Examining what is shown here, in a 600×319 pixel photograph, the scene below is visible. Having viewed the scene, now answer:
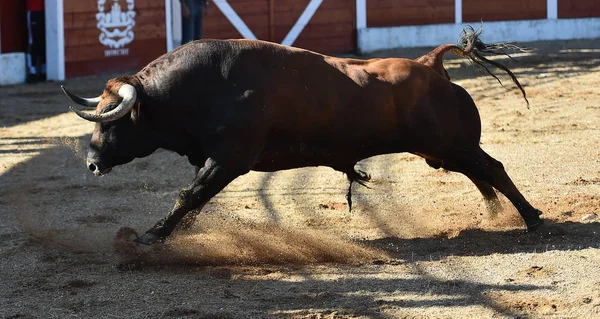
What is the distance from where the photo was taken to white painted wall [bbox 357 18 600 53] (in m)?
14.5

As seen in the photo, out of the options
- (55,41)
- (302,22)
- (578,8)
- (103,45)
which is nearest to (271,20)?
(302,22)

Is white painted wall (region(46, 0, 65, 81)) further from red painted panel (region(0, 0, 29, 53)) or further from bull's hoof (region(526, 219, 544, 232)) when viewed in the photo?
bull's hoof (region(526, 219, 544, 232))

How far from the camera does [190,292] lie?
4406mm

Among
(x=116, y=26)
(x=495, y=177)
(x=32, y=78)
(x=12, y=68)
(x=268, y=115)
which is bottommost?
(x=495, y=177)

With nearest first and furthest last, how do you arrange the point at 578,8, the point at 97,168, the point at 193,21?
the point at 97,168, the point at 193,21, the point at 578,8

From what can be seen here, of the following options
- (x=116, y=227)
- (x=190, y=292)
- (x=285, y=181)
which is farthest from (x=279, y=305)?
(x=285, y=181)

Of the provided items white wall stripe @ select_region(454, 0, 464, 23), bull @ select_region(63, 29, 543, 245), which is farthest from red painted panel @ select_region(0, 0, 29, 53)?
bull @ select_region(63, 29, 543, 245)

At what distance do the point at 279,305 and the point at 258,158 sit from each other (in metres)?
1.10

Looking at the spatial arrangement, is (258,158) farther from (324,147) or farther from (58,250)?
(58,250)

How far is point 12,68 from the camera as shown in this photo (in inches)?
473

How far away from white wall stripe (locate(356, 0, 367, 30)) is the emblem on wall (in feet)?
11.0

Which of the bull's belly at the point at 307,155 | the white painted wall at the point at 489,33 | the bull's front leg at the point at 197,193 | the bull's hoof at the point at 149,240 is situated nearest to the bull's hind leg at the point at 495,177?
the bull's belly at the point at 307,155

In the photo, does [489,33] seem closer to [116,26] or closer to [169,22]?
[169,22]

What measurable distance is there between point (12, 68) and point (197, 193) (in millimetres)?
7791
